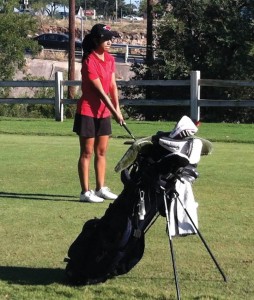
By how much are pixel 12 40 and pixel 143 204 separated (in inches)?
1373

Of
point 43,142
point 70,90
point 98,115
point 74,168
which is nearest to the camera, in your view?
point 98,115

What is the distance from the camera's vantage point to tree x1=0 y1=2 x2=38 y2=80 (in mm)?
39719

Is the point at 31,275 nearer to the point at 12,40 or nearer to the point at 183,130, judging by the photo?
the point at 183,130

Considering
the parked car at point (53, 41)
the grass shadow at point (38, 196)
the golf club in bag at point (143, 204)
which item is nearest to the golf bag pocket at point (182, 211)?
the golf club in bag at point (143, 204)

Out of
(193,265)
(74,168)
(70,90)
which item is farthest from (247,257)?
(70,90)

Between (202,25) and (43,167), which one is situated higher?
(202,25)

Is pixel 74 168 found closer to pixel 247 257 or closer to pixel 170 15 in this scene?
pixel 247 257

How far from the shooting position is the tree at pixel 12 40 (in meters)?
39.7

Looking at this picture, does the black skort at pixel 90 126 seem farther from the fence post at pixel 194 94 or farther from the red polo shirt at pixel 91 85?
the fence post at pixel 194 94

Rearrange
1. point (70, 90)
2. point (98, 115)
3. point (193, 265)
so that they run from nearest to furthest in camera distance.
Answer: point (193, 265) → point (98, 115) → point (70, 90)

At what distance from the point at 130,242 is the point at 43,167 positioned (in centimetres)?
640

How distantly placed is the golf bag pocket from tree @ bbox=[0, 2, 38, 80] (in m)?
33.6

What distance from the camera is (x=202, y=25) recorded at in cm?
3016

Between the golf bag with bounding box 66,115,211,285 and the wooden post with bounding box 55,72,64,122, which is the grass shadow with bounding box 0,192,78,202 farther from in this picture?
the wooden post with bounding box 55,72,64,122
